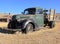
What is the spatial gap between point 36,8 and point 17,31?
9.46ft

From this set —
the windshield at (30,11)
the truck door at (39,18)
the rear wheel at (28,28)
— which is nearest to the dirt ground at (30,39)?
the rear wheel at (28,28)

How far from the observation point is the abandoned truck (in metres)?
12.8

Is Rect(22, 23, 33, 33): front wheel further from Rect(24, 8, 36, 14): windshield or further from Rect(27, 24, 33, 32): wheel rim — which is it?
Rect(24, 8, 36, 14): windshield

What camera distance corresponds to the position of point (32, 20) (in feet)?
44.8

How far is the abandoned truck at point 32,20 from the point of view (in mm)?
12805

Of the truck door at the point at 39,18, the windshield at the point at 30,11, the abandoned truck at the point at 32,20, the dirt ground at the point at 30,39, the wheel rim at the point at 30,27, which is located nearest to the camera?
the dirt ground at the point at 30,39

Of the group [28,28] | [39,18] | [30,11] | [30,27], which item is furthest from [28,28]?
[30,11]

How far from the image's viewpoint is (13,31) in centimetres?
1300

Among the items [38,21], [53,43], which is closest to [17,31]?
[38,21]

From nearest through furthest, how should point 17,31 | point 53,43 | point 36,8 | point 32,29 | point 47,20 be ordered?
point 53,43, point 17,31, point 32,29, point 36,8, point 47,20

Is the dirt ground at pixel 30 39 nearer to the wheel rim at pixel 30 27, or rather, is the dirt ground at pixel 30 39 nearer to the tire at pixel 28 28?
the tire at pixel 28 28

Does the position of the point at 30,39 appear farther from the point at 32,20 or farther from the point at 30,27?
the point at 32,20

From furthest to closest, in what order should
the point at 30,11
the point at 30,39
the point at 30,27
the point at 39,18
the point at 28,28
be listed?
the point at 30,11
the point at 39,18
the point at 30,27
the point at 28,28
the point at 30,39

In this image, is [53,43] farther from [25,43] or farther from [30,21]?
[30,21]
